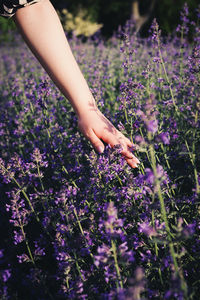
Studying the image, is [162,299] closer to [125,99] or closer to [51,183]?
[125,99]

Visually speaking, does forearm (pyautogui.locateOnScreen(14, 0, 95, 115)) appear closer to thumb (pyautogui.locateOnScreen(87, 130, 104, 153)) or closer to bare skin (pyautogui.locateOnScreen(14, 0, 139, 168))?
bare skin (pyautogui.locateOnScreen(14, 0, 139, 168))

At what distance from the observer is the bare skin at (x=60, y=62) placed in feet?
6.18

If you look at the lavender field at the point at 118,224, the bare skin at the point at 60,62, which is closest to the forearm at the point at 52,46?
the bare skin at the point at 60,62

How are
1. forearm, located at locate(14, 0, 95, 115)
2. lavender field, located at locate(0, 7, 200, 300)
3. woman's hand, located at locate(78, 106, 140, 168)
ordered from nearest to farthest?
lavender field, located at locate(0, 7, 200, 300), forearm, located at locate(14, 0, 95, 115), woman's hand, located at locate(78, 106, 140, 168)

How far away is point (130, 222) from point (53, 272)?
0.95 metres

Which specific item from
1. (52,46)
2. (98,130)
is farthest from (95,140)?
(52,46)

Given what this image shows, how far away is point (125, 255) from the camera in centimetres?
150

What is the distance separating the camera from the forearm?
6.17ft

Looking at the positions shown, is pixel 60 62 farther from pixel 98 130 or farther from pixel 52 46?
pixel 98 130

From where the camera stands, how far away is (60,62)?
1.93 metres

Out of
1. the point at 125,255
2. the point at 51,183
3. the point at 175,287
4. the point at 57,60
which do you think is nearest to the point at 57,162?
the point at 51,183

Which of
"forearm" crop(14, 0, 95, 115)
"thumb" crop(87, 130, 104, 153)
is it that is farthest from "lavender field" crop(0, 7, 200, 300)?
"forearm" crop(14, 0, 95, 115)

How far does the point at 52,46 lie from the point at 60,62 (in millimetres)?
120

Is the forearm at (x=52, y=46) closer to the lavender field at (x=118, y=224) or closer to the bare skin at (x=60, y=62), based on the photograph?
the bare skin at (x=60, y=62)
